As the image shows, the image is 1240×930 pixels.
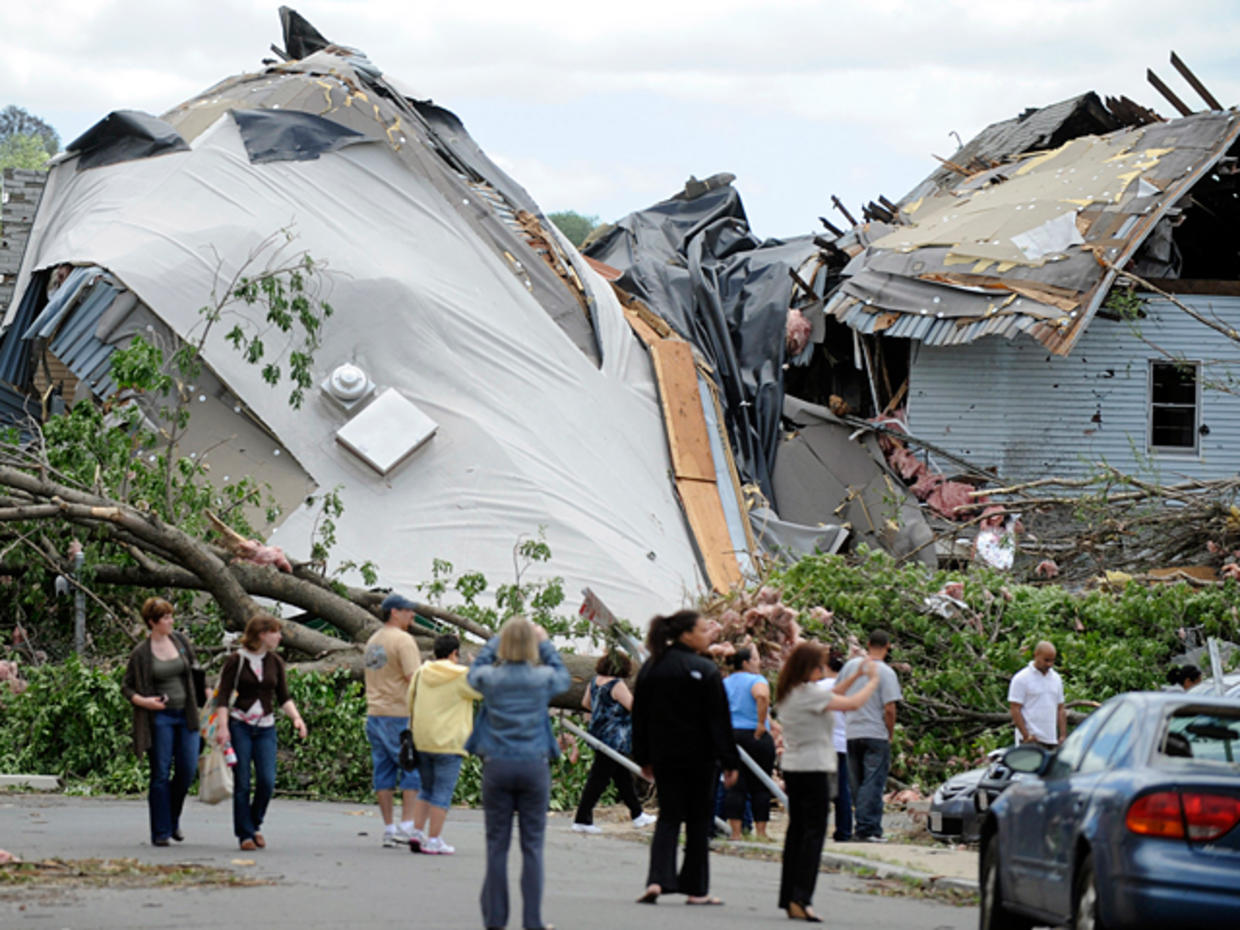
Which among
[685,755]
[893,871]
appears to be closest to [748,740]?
[893,871]

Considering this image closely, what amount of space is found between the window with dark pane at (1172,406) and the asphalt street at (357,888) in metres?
16.1

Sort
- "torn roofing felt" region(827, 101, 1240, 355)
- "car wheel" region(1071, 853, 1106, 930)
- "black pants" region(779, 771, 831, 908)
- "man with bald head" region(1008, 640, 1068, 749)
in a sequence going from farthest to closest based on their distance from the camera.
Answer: "torn roofing felt" region(827, 101, 1240, 355) → "man with bald head" region(1008, 640, 1068, 749) → "black pants" region(779, 771, 831, 908) → "car wheel" region(1071, 853, 1106, 930)

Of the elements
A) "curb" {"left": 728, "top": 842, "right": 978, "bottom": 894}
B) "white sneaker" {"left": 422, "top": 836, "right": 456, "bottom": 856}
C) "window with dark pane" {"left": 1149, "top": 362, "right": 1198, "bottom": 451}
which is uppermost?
"window with dark pane" {"left": 1149, "top": 362, "right": 1198, "bottom": 451}

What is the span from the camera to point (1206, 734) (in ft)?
21.6

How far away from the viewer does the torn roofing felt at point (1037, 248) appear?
77.3ft

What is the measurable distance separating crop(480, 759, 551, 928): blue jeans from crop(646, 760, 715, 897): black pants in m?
0.97

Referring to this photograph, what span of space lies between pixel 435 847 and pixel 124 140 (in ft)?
49.2

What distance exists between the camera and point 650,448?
22422 millimetres

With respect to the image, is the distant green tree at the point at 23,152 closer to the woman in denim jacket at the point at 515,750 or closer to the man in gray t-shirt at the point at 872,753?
the man in gray t-shirt at the point at 872,753

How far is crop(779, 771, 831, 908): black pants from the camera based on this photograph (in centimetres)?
810

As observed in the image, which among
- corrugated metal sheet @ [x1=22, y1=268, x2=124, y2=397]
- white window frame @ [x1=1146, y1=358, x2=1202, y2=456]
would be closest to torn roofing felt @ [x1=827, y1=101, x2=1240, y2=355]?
white window frame @ [x1=1146, y1=358, x2=1202, y2=456]

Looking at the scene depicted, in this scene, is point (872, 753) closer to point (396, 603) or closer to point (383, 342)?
point (396, 603)

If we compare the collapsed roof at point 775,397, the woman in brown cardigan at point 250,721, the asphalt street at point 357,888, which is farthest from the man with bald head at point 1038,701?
the collapsed roof at point 775,397

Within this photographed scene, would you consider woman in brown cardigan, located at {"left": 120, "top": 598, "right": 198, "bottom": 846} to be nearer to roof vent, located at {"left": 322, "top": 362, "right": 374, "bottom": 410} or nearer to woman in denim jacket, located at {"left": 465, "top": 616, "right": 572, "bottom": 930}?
woman in denim jacket, located at {"left": 465, "top": 616, "right": 572, "bottom": 930}
